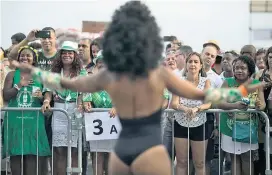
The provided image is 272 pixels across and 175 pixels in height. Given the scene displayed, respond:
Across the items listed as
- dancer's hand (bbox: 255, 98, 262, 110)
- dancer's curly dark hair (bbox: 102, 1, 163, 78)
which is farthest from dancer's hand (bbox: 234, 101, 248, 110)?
dancer's curly dark hair (bbox: 102, 1, 163, 78)

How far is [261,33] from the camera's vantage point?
13000mm

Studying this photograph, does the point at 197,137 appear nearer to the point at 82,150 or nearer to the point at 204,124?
the point at 204,124

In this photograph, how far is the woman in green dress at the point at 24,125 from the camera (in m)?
6.88

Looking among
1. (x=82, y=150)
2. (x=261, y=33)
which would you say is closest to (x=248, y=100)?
(x=82, y=150)

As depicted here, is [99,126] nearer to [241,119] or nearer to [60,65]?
[60,65]

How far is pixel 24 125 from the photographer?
689cm

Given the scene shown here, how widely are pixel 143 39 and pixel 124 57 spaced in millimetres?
194

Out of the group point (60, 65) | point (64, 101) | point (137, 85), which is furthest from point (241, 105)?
point (137, 85)

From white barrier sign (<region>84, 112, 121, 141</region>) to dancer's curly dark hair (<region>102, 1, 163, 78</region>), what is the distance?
2.36m

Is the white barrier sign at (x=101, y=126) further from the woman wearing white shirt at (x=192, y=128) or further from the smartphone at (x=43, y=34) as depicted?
the smartphone at (x=43, y=34)

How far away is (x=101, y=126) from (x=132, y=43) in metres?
2.62

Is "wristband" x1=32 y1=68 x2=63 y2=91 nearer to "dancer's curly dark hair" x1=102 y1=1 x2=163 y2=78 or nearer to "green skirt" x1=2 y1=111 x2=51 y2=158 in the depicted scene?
"dancer's curly dark hair" x1=102 y1=1 x2=163 y2=78

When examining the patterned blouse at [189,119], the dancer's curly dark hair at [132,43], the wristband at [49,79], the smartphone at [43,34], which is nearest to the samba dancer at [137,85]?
the dancer's curly dark hair at [132,43]

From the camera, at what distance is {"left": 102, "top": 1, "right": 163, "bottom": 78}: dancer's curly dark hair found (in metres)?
4.41
